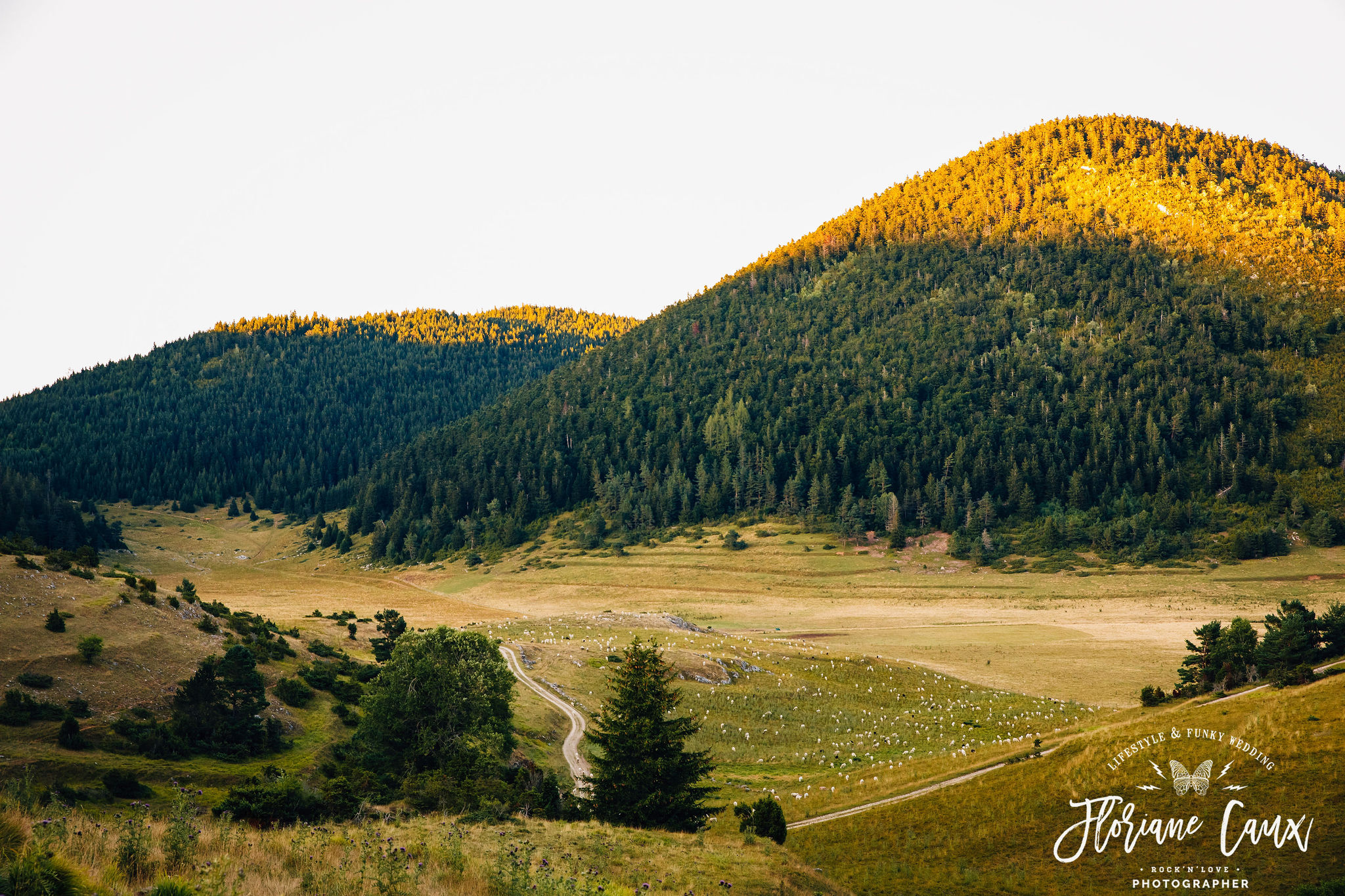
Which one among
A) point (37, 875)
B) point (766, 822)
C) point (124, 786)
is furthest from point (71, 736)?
point (766, 822)

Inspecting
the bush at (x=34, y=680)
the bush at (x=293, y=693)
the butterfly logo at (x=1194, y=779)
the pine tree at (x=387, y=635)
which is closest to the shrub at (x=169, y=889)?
the butterfly logo at (x=1194, y=779)

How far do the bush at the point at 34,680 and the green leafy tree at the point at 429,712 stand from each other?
1246cm

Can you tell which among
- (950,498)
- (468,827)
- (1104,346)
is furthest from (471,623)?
(1104,346)

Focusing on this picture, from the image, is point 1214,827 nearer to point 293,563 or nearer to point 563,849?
point 563,849

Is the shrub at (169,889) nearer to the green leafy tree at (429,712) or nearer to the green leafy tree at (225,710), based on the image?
the green leafy tree at (429,712)

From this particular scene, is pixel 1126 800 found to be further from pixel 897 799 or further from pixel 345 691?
pixel 345 691

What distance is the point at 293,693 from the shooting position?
3812cm

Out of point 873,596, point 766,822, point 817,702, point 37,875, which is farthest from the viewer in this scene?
point 873,596

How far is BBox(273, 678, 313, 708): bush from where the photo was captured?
1489 inches

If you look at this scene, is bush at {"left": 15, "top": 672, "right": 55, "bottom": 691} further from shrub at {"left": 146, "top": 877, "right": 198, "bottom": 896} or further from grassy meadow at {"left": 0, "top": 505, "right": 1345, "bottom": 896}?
shrub at {"left": 146, "top": 877, "right": 198, "bottom": 896}

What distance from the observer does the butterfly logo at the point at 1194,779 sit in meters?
20.9

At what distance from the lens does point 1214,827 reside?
19.8 metres

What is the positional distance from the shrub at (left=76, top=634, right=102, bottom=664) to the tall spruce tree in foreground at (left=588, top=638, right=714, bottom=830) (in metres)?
24.8

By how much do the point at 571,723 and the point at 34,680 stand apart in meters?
28.4
